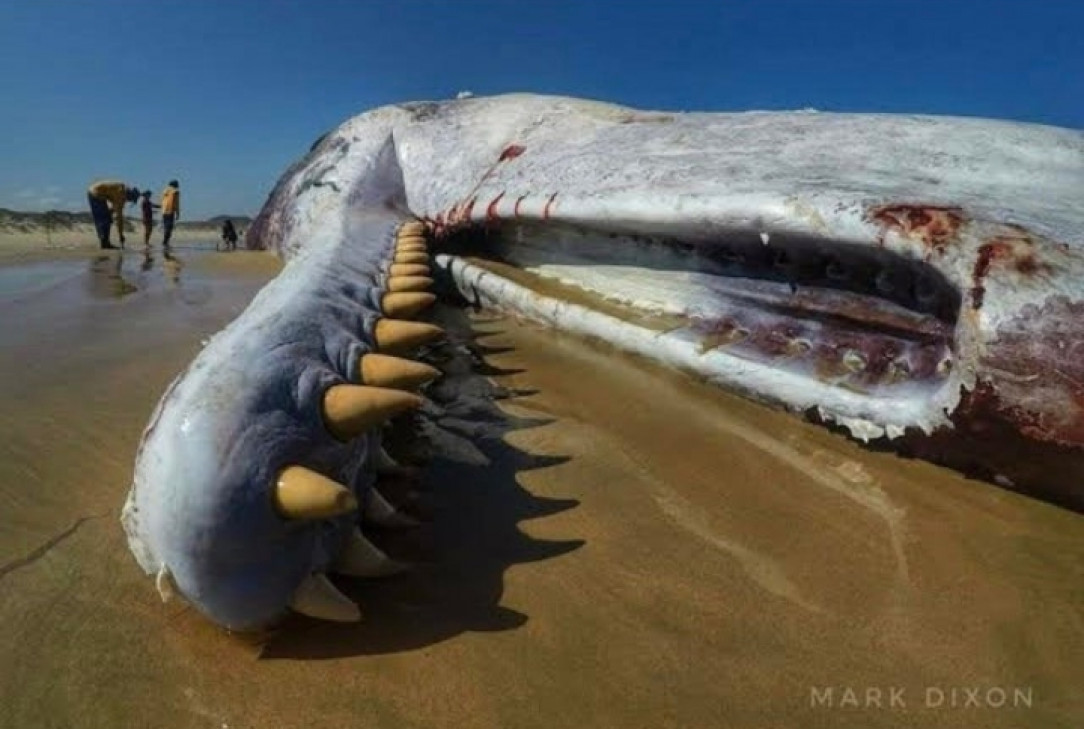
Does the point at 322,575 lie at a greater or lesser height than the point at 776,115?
lesser

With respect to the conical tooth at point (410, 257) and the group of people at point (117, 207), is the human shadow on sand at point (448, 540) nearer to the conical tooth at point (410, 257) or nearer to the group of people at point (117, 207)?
the conical tooth at point (410, 257)

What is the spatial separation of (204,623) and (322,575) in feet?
0.67

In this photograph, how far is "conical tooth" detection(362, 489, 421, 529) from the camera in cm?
132

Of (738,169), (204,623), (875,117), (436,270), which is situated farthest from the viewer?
(436,270)

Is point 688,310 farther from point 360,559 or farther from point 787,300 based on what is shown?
point 360,559

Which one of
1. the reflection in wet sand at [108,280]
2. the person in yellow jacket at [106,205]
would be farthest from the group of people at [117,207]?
the reflection in wet sand at [108,280]

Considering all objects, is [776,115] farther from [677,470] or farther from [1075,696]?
[1075,696]

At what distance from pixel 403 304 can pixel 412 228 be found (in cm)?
132

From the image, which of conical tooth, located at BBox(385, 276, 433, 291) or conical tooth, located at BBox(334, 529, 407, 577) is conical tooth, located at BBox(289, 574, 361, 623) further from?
conical tooth, located at BBox(385, 276, 433, 291)

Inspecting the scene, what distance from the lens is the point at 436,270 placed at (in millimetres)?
3402

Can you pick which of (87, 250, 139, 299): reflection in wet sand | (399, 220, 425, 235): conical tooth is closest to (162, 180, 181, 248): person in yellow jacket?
(87, 250, 139, 299): reflection in wet sand

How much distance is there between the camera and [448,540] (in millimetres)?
1377

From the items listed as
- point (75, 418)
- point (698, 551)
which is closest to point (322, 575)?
point (698, 551)

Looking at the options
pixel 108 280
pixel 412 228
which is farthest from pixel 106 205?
pixel 412 228
